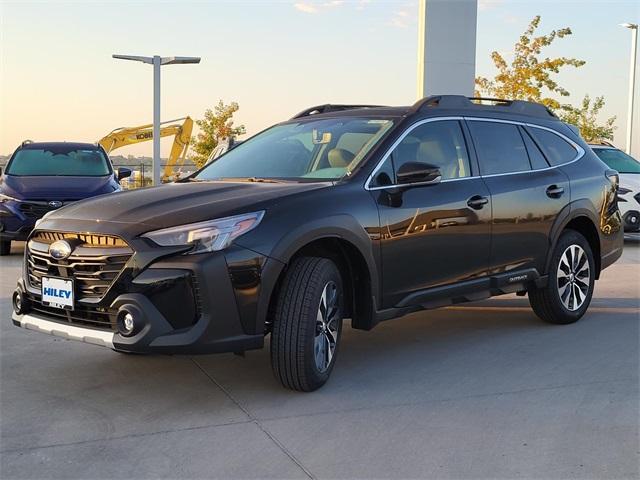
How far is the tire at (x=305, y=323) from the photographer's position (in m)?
4.17

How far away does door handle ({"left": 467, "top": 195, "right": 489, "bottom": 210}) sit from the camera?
17.4 ft

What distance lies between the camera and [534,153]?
241 inches

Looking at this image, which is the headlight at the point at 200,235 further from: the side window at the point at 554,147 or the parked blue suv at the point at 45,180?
the parked blue suv at the point at 45,180

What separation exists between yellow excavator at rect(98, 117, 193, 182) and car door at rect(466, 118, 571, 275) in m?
28.2

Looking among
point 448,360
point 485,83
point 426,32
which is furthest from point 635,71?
point 448,360

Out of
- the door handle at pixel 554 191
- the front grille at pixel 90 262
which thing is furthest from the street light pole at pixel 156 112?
the front grille at pixel 90 262

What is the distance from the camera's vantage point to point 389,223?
474 centimetres

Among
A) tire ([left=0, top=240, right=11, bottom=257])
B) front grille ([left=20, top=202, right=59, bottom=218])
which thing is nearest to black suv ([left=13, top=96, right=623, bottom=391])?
front grille ([left=20, top=202, right=59, bottom=218])

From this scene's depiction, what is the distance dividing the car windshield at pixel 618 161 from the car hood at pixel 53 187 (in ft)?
27.6

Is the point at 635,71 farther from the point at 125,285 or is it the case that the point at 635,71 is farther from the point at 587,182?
the point at 125,285

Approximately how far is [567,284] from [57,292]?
408 cm

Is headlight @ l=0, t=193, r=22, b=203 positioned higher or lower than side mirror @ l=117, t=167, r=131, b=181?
lower

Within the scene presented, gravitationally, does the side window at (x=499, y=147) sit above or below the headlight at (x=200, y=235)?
above

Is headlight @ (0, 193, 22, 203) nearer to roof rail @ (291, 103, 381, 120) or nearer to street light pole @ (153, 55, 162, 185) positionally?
roof rail @ (291, 103, 381, 120)
